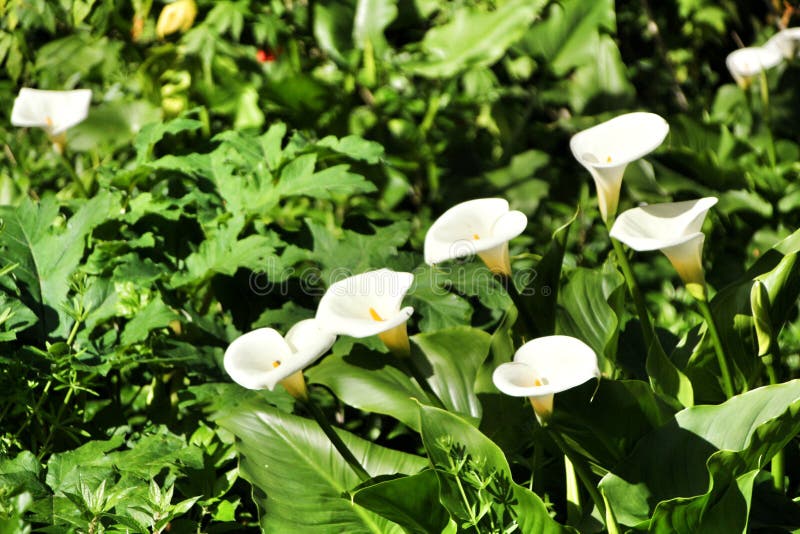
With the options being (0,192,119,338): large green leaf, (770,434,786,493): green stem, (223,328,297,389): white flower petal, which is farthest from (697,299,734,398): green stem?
(0,192,119,338): large green leaf

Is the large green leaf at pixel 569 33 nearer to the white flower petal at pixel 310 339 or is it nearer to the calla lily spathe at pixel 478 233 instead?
the calla lily spathe at pixel 478 233

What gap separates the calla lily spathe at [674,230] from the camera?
1.16 meters

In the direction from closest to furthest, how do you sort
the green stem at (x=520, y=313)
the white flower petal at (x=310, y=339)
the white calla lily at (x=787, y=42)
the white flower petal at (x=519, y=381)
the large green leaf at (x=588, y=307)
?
the white flower petal at (x=519, y=381) < the white flower petal at (x=310, y=339) < the green stem at (x=520, y=313) < the large green leaf at (x=588, y=307) < the white calla lily at (x=787, y=42)

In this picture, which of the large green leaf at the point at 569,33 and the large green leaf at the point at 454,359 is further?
the large green leaf at the point at 569,33

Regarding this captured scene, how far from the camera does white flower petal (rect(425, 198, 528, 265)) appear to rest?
1.22m

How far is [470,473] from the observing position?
1.16 m

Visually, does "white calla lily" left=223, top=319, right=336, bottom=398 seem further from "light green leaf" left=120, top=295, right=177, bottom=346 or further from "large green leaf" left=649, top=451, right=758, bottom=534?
"large green leaf" left=649, top=451, right=758, bottom=534

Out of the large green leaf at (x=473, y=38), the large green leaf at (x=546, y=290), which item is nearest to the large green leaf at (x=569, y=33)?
the large green leaf at (x=473, y=38)

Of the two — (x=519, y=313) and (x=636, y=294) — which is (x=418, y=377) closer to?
(x=519, y=313)

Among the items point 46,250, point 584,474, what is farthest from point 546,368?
point 46,250

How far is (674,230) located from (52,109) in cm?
138

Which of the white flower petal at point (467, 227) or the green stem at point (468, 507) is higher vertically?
the white flower petal at point (467, 227)

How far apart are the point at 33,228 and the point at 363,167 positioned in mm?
880

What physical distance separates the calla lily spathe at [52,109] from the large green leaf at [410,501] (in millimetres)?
1152
